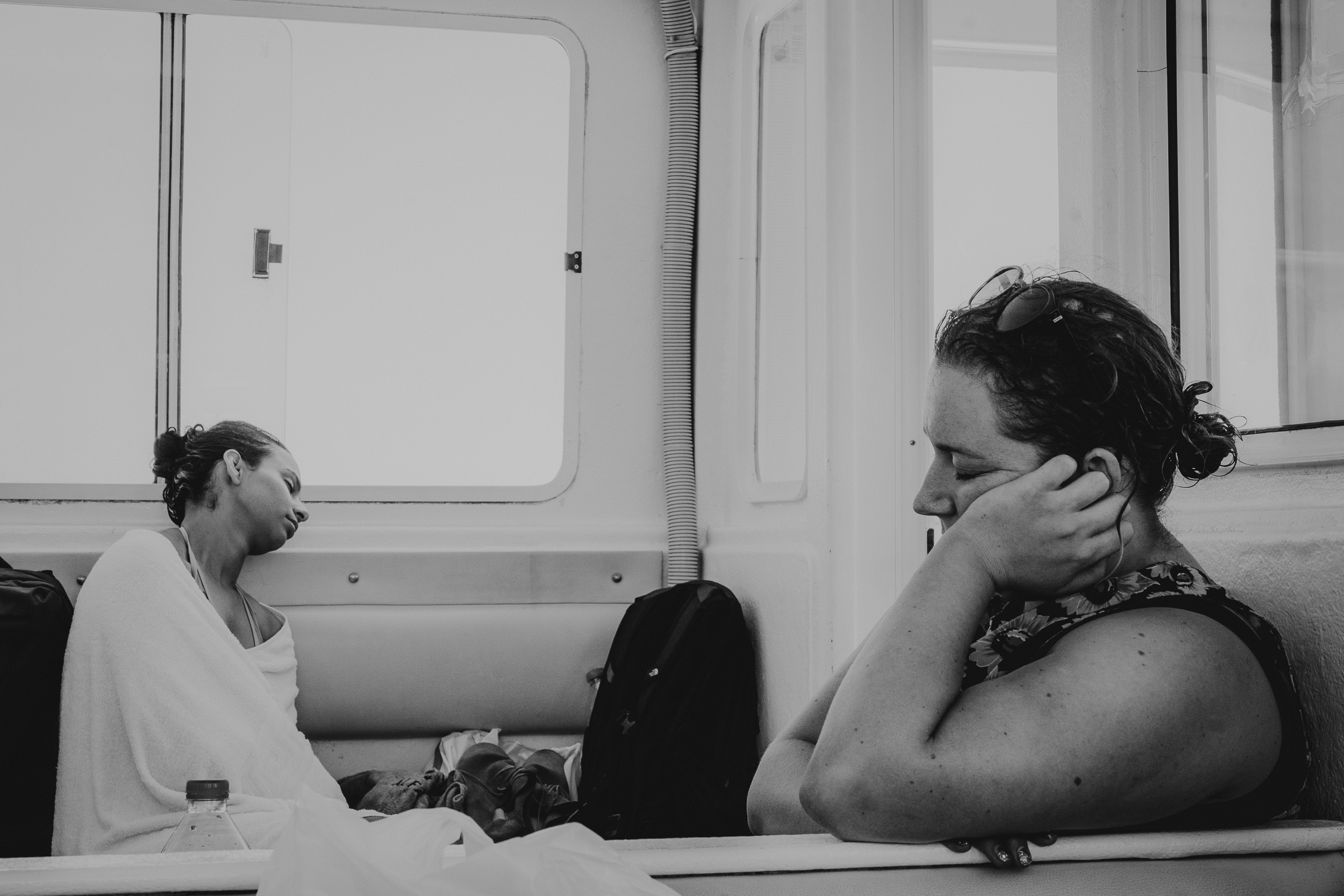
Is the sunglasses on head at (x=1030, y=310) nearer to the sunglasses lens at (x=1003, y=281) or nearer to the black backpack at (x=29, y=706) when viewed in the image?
the sunglasses lens at (x=1003, y=281)

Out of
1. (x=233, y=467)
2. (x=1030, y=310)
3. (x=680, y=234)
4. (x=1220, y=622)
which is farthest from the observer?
(x=680, y=234)

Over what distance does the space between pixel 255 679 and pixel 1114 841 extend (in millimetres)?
2043

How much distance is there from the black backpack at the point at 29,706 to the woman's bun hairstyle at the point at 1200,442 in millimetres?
2047

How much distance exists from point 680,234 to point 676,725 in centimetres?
153

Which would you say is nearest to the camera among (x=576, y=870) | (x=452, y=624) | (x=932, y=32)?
(x=576, y=870)

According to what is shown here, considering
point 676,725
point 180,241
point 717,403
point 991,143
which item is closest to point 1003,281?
point 991,143

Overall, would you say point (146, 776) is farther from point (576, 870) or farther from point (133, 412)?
point (576, 870)

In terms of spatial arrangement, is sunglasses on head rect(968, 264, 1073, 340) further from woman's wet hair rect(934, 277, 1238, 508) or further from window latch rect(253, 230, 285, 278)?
window latch rect(253, 230, 285, 278)

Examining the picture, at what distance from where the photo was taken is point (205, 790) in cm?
149

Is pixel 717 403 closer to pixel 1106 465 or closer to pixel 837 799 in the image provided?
pixel 1106 465

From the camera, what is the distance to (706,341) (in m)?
3.35

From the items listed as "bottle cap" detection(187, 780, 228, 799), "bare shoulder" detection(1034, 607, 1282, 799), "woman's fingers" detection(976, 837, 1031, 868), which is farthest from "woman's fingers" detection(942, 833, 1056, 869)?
"bottle cap" detection(187, 780, 228, 799)

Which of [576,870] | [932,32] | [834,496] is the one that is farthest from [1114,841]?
[932,32]

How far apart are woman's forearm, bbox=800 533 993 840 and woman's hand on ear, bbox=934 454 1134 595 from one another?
22mm
